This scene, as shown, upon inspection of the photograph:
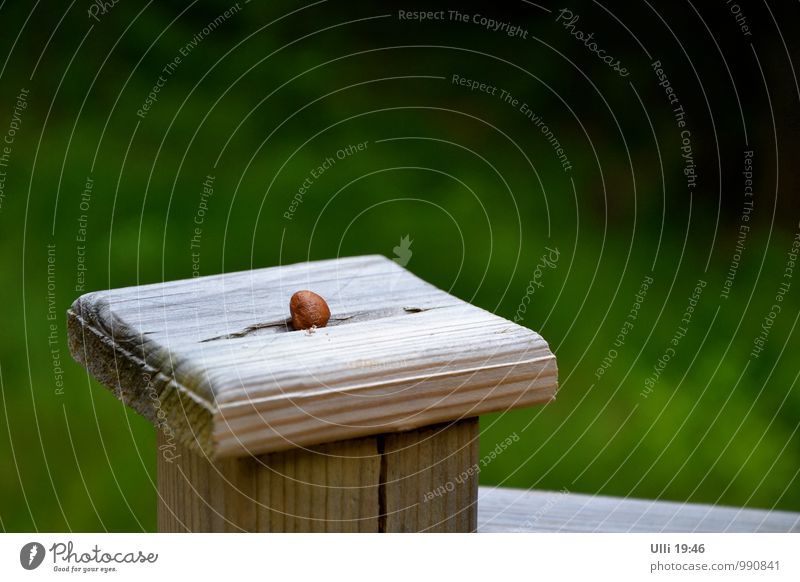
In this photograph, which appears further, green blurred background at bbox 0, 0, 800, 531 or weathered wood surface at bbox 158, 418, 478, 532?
green blurred background at bbox 0, 0, 800, 531

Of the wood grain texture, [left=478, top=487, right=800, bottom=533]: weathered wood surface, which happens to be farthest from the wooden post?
[left=478, top=487, right=800, bottom=533]: weathered wood surface

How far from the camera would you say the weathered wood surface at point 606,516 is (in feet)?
4.80

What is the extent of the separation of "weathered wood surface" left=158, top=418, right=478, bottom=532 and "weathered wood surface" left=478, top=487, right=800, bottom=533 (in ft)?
1.09

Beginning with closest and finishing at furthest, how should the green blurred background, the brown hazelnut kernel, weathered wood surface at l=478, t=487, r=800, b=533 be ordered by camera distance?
the brown hazelnut kernel, weathered wood surface at l=478, t=487, r=800, b=533, the green blurred background

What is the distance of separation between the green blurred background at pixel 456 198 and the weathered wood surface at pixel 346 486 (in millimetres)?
1434

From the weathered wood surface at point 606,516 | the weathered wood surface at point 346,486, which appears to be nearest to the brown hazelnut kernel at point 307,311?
the weathered wood surface at point 346,486

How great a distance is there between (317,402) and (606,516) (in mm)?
637

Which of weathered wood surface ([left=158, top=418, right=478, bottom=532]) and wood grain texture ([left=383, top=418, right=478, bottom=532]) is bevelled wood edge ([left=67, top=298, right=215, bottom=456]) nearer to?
weathered wood surface ([left=158, top=418, right=478, bottom=532])

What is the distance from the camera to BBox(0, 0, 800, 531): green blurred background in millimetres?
2703

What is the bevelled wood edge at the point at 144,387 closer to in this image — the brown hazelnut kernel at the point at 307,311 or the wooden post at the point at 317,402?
the wooden post at the point at 317,402

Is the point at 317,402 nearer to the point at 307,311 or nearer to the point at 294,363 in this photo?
the point at 294,363

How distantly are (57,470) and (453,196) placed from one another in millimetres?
1227

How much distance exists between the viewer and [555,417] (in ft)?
9.06
